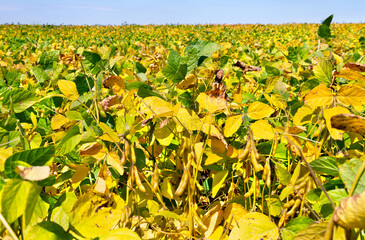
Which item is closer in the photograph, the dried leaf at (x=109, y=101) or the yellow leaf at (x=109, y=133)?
the yellow leaf at (x=109, y=133)

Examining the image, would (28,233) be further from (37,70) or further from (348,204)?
(37,70)

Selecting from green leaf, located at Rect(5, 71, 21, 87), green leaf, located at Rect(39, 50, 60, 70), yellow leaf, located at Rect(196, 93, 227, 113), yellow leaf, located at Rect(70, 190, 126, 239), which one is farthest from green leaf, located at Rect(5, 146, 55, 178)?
green leaf, located at Rect(39, 50, 60, 70)

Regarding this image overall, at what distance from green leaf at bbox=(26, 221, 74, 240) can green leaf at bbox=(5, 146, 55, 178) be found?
0.36 ft

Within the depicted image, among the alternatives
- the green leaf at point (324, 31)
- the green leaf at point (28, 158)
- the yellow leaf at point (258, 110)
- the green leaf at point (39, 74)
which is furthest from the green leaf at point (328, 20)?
the green leaf at point (39, 74)

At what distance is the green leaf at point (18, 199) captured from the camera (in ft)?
1.37

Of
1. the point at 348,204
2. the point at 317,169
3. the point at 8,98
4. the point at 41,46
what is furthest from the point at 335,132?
the point at 41,46

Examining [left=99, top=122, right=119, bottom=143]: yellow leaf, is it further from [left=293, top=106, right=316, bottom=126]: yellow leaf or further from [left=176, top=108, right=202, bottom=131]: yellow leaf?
[left=293, top=106, right=316, bottom=126]: yellow leaf

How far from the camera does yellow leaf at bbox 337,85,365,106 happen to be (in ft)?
2.43

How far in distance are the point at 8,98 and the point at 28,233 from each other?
0.62m

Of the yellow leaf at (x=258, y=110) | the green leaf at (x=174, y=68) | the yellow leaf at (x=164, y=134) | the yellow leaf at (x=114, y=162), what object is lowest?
the yellow leaf at (x=114, y=162)

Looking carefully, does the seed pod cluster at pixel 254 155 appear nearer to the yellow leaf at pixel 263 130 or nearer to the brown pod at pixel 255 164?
the brown pod at pixel 255 164

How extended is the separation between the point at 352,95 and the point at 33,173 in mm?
751

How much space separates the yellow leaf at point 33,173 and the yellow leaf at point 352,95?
2.37ft

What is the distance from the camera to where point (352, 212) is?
1.04ft
